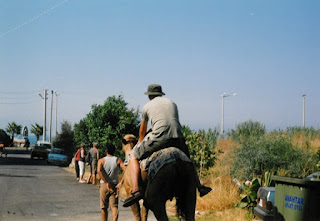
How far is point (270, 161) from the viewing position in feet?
53.1

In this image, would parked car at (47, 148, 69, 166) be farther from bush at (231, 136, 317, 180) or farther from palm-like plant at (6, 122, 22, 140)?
palm-like plant at (6, 122, 22, 140)

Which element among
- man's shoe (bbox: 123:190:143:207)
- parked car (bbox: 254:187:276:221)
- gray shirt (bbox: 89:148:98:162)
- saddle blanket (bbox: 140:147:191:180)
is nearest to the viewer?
saddle blanket (bbox: 140:147:191:180)

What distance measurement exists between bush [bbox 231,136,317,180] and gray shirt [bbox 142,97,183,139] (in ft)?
31.6

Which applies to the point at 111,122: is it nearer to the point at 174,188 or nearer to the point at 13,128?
the point at 174,188

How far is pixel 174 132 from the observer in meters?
6.73

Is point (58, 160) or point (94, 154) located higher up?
point (94, 154)

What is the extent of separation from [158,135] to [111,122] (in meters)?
17.6

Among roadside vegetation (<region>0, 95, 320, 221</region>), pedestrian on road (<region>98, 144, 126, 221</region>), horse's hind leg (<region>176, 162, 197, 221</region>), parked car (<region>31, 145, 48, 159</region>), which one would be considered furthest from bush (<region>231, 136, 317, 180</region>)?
parked car (<region>31, 145, 48, 159</region>)

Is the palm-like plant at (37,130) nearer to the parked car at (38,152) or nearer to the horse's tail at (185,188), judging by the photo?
the parked car at (38,152)

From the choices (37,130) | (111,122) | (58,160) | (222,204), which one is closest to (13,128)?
(37,130)

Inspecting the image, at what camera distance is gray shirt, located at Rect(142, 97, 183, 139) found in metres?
6.71

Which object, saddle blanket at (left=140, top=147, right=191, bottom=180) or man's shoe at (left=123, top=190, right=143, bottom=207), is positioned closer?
saddle blanket at (left=140, top=147, right=191, bottom=180)

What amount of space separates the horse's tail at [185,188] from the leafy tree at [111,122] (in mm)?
16800

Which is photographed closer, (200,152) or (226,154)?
(200,152)
